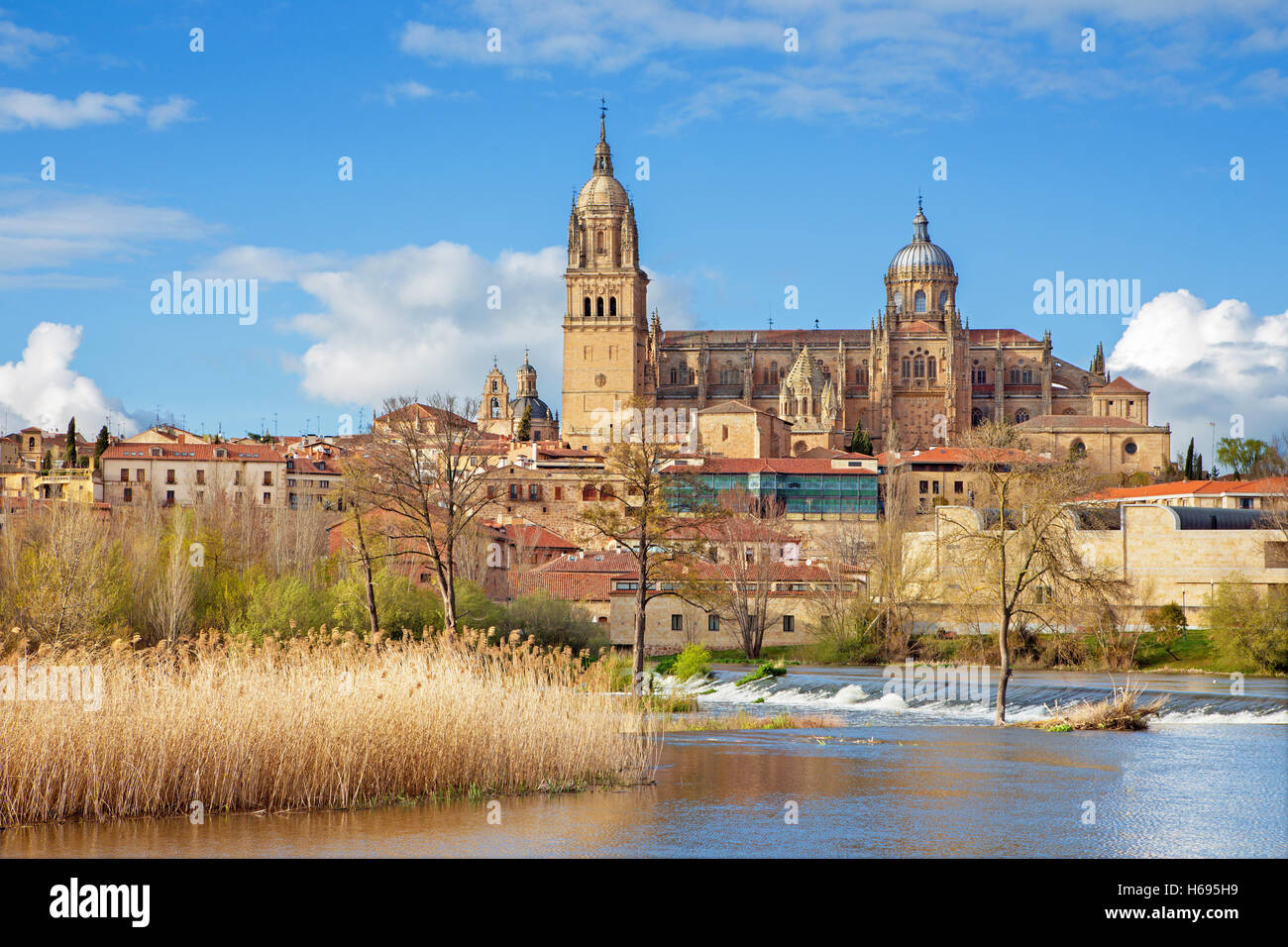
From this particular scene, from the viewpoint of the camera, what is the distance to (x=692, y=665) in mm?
38562

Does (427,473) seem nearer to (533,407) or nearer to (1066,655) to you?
(1066,655)

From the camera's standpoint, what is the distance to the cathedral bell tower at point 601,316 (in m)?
104

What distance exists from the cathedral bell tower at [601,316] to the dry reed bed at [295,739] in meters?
86.3

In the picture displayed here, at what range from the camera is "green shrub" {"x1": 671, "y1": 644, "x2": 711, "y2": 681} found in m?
38.1

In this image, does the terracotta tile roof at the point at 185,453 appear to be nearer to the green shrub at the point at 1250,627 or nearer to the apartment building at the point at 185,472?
the apartment building at the point at 185,472

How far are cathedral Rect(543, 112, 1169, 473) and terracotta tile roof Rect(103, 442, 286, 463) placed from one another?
28.6 m

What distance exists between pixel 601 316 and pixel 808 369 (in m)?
15.9

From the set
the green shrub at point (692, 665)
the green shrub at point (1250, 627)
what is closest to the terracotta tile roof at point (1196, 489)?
the green shrub at point (1250, 627)

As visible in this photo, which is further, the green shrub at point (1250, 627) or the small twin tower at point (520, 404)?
the small twin tower at point (520, 404)

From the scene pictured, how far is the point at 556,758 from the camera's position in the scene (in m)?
15.3

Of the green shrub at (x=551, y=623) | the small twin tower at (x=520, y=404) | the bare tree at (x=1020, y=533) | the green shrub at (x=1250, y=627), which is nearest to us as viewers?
the bare tree at (x=1020, y=533)
